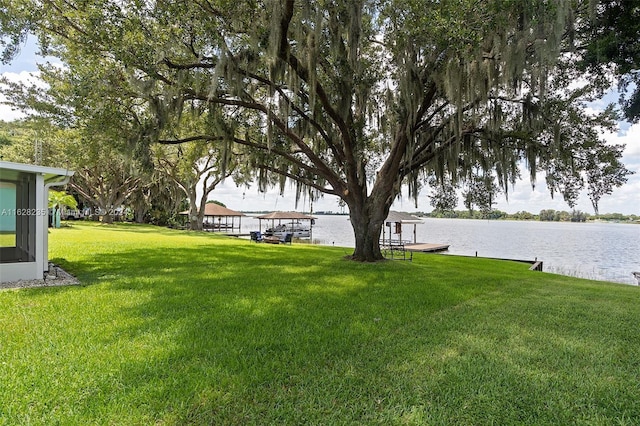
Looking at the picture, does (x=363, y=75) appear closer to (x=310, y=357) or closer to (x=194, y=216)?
(x=310, y=357)

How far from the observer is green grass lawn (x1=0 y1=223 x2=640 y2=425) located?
2133 mm

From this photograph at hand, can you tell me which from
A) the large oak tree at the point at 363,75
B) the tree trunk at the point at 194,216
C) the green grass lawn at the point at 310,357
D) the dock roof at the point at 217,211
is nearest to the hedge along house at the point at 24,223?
the green grass lawn at the point at 310,357

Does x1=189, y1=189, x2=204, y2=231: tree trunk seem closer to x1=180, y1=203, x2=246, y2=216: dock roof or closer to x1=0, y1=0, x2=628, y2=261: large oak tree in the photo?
x1=180, y1=203, x2=246, y2=216: dock roof

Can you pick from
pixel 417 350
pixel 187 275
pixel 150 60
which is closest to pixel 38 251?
pixel 187 275

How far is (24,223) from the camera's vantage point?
6.18 meters

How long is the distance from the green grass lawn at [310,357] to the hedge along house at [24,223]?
1.25m

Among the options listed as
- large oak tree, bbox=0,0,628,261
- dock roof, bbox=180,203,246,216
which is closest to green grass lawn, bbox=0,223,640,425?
large oak tree, bbox=0,0,628,261

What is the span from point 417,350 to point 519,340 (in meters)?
1.11

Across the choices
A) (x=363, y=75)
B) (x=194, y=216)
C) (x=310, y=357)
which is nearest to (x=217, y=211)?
(x=194, y=216)

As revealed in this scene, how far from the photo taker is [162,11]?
21.6 feet

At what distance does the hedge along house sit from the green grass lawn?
1.25 metres

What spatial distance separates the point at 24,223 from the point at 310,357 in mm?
6159

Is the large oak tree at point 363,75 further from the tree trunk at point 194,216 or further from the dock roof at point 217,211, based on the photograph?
the dock roof at point 217,211

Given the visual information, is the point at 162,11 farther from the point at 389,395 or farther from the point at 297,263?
the point at 389,395
